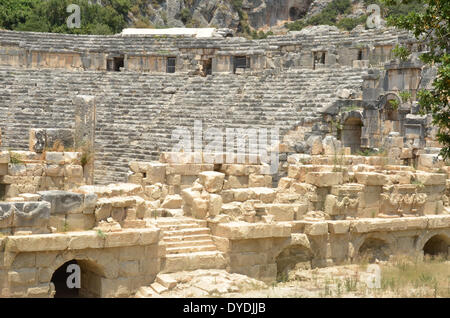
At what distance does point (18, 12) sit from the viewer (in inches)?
1364

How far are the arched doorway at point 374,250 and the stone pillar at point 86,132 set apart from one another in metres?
5.71

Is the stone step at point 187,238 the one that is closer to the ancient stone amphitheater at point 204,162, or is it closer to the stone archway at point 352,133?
the ancient stone amphitheater at point 204,162

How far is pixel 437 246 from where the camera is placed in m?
14.5

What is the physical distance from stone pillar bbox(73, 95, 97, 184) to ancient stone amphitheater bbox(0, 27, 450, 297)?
A: 0.03 meters

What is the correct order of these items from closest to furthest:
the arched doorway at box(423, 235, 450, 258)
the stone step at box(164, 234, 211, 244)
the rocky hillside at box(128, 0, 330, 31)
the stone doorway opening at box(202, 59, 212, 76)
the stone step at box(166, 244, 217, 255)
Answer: the stone step at box(166, 244, 217, 255) < the stone step at box(164, 234, 211, 244) < the arched doorway at box(423, 235, 450, 258) < the stone doorway opening at box(202, 59, 212, 76) < the rocky hillside at box(128, 0, 330, 31)

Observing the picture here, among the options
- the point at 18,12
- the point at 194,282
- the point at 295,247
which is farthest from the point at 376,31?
the point at 18,12

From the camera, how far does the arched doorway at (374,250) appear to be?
43.1 feet

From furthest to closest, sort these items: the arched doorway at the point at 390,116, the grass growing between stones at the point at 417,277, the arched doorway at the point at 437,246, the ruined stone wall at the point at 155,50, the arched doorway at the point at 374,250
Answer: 1. the ruined stone wall at the point at 155,50
2. the arched doorway at the point at 390,116
3. the arched doorway at the point at 437,246
4. the arched doorway at the point at 374,250
5. the grass growing between stones at the point at 417,277

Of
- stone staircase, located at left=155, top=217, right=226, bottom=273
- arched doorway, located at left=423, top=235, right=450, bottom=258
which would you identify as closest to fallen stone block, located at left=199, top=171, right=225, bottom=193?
stone staircase, located at left=155, top=217, right=226, bottom=273

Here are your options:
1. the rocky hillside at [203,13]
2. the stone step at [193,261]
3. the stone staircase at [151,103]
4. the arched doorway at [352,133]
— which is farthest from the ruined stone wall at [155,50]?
the stone step at [193,261]

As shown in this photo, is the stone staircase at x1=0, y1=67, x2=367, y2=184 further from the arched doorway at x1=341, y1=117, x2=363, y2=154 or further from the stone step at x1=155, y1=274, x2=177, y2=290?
the stone step at x1=155, y1=274, x2=177, y2=290

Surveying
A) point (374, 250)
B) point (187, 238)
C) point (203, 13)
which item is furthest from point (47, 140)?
point (203, 13)

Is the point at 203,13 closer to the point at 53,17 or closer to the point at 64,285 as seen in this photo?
the point at 53,17

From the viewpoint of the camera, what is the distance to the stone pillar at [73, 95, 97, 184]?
14.3 metres
